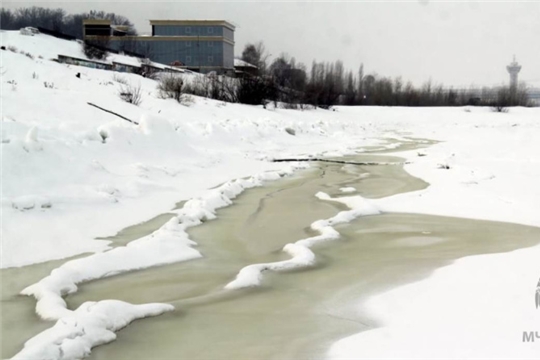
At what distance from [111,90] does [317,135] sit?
22.9 feet

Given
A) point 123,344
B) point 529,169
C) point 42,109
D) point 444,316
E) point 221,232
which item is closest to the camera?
point 123,344

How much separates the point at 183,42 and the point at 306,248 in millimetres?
60412

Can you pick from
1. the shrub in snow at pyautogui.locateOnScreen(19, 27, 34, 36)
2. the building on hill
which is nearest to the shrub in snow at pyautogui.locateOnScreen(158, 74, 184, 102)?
the shrub in snow at pyautogui.locateOnScreen(19, 27, 34, 36)

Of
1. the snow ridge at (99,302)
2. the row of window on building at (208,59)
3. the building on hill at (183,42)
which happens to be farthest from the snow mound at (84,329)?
the row of window on building at (208,59)

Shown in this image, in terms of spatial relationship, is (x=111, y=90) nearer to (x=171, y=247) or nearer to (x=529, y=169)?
(x=529, y=169)

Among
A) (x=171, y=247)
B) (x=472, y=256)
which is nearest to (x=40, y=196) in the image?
(x=171, y=247)

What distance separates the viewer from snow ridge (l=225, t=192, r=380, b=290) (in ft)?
11.3

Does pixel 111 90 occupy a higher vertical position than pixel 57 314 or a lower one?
higher

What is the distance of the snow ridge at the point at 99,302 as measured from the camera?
2418 millimetres

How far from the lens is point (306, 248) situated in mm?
4156

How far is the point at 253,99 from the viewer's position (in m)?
27.6

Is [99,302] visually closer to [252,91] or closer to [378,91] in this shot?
[252,91]

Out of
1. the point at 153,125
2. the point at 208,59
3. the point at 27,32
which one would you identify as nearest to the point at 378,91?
the point at 208,59

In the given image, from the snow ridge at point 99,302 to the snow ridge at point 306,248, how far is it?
0.58m
